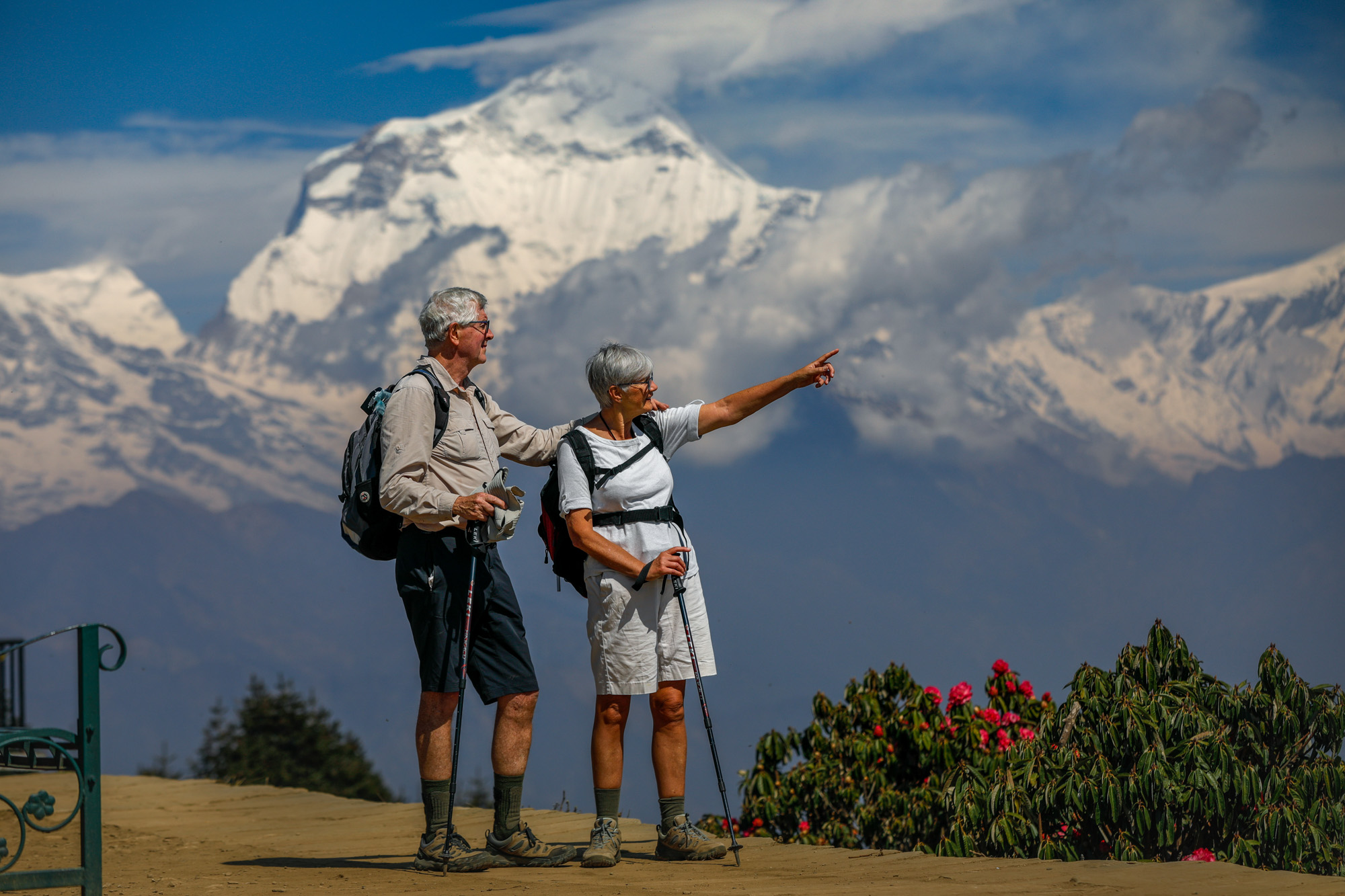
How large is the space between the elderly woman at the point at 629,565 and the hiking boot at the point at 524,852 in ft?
0.48

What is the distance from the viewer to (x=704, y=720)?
15.5ft

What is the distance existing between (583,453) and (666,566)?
0.50 metres

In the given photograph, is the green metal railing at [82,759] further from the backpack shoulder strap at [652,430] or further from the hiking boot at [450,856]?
the backpack shoulder strap at [652,430]

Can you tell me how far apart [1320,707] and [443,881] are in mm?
3702

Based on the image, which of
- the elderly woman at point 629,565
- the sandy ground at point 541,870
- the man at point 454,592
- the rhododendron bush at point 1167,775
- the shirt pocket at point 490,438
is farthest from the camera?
the rhododendron bush at point 1167,775

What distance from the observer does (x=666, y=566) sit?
14.4 ft

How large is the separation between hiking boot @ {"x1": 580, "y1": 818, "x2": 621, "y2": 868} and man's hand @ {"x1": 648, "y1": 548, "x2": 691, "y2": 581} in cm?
97

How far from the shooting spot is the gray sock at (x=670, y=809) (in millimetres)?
4703

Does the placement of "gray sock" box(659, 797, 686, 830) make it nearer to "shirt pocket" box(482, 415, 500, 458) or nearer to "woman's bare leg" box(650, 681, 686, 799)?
"woman's bare leg" box(650, 681, 686, 799)

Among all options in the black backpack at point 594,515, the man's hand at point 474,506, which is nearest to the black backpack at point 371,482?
the man's hand at point 474,506

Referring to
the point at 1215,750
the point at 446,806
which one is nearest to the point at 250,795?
the point at 446,806

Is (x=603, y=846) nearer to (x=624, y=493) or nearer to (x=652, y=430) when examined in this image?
(x=624, y=493)

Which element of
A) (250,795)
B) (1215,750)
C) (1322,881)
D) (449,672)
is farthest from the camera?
(250,795)

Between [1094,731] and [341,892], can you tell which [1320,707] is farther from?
[341,892]
